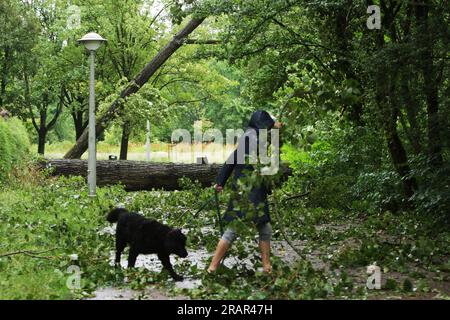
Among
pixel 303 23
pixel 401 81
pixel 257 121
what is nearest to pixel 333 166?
pixel 303 23

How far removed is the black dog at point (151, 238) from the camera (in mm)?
8273

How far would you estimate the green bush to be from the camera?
63.4 ft

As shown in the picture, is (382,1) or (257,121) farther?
(382,1)

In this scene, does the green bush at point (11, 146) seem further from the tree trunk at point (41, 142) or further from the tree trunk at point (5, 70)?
the tree trunk at point (41, 142)

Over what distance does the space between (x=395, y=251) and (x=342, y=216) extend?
5.39 m

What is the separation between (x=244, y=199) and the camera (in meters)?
8.06

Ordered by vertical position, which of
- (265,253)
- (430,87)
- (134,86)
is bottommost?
(265,253)

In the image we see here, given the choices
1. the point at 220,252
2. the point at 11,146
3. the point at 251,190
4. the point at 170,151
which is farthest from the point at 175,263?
the point at 170,151

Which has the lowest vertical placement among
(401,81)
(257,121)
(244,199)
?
(244,199)

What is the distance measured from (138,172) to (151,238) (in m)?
14.7

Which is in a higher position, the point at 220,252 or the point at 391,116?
the point at 391,116

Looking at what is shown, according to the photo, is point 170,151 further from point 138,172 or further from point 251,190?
point 251,190

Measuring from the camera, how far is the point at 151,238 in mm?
8398

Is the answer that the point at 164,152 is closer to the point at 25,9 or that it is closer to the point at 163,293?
the point at 25,9
